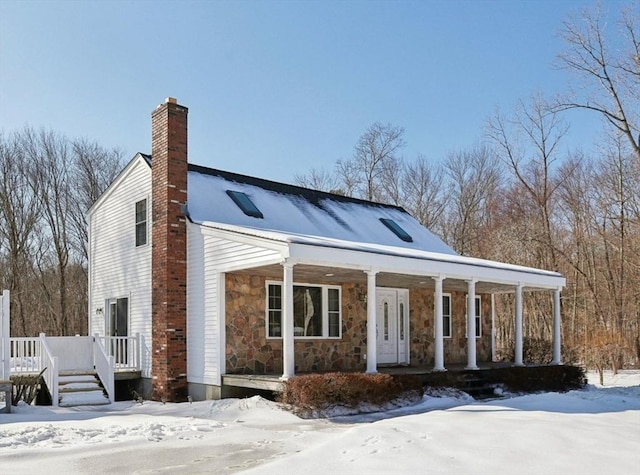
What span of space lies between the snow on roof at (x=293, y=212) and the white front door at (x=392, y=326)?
4.78ft

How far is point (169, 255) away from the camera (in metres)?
13.8

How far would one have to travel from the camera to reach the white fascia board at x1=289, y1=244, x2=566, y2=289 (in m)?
11.6

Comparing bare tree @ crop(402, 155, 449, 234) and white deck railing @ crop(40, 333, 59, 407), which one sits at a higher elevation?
bare tree @ crop(402, 155, 449, 234)

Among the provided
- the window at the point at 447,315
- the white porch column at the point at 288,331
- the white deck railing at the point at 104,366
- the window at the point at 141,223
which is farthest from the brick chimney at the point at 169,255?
the window at the point at 447,315

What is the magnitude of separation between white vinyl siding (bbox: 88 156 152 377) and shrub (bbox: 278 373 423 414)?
16.8ft

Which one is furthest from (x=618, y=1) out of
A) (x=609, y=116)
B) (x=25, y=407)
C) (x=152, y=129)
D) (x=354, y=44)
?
(x=25, y=407)

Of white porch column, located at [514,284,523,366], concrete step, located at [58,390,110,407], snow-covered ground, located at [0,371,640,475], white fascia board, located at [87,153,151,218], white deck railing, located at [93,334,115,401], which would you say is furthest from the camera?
white porch column, located at [514,284,523,366]

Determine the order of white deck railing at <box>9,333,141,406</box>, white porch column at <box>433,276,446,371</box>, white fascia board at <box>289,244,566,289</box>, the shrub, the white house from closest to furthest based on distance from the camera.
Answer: the shrub < white fascia board at <box>289,244,566,289</box> < the white house < white porch column at <box>433,276,446,371</box> < white deck railing at <box>9,333,141,406</box>

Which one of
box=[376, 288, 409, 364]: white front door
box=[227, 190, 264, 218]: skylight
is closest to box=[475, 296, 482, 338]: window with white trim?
box=[376, 288, 409, 364]: white front door

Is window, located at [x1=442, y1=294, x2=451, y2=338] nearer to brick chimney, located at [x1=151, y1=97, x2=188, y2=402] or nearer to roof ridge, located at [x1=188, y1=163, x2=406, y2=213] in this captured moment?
roof ridge, located at [x1=188, y1=163, x2=406, y2=213]

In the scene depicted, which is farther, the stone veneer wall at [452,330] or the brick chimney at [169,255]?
the stone veneer wall at [452,330]

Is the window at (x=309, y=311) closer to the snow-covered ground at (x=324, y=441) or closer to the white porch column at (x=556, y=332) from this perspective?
the snow-covered ground at (x=324, y=441)

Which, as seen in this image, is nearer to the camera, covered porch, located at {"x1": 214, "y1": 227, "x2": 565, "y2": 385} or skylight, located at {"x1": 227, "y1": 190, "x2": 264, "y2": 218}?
covered porch, located at {"x1": 214, "y1": 227, "x2": 565, "y2": 385}

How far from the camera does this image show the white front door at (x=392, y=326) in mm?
16781
